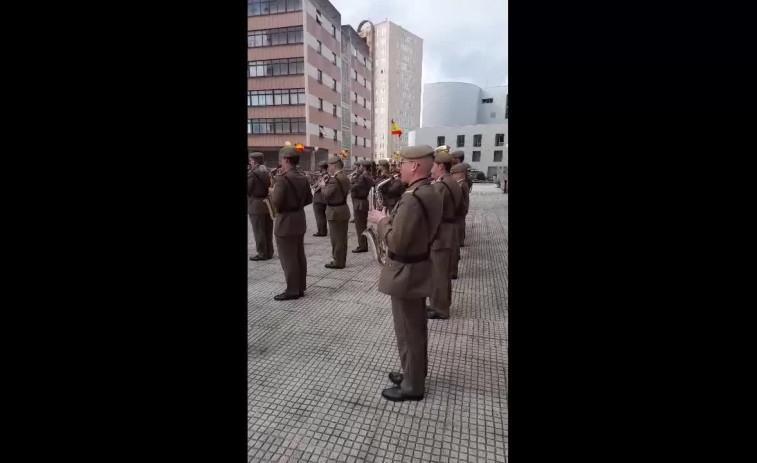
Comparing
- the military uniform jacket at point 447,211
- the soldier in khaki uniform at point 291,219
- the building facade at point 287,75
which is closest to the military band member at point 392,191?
the soldier in khaki uniform at point 291,219

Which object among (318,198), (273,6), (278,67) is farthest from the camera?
(278,67)

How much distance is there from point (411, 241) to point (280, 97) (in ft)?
111

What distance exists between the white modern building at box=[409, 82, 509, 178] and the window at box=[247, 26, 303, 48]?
2272 cm

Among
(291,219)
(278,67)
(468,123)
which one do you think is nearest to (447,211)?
(291,219)

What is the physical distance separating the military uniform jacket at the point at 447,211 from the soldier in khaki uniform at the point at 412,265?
154cm

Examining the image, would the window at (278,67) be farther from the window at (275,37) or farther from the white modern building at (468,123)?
the white modern building at (468,123)

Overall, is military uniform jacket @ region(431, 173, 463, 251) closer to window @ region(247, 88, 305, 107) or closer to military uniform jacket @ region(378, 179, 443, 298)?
military uniform jacket @ region(378, 179, 443, 298)

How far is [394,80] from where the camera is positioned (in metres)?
80.3

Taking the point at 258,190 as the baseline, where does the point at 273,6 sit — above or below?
above

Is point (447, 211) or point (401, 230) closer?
point (401, 230)

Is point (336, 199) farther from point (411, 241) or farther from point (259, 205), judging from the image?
point (411, 241)

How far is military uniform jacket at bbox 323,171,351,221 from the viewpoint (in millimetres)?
7129
